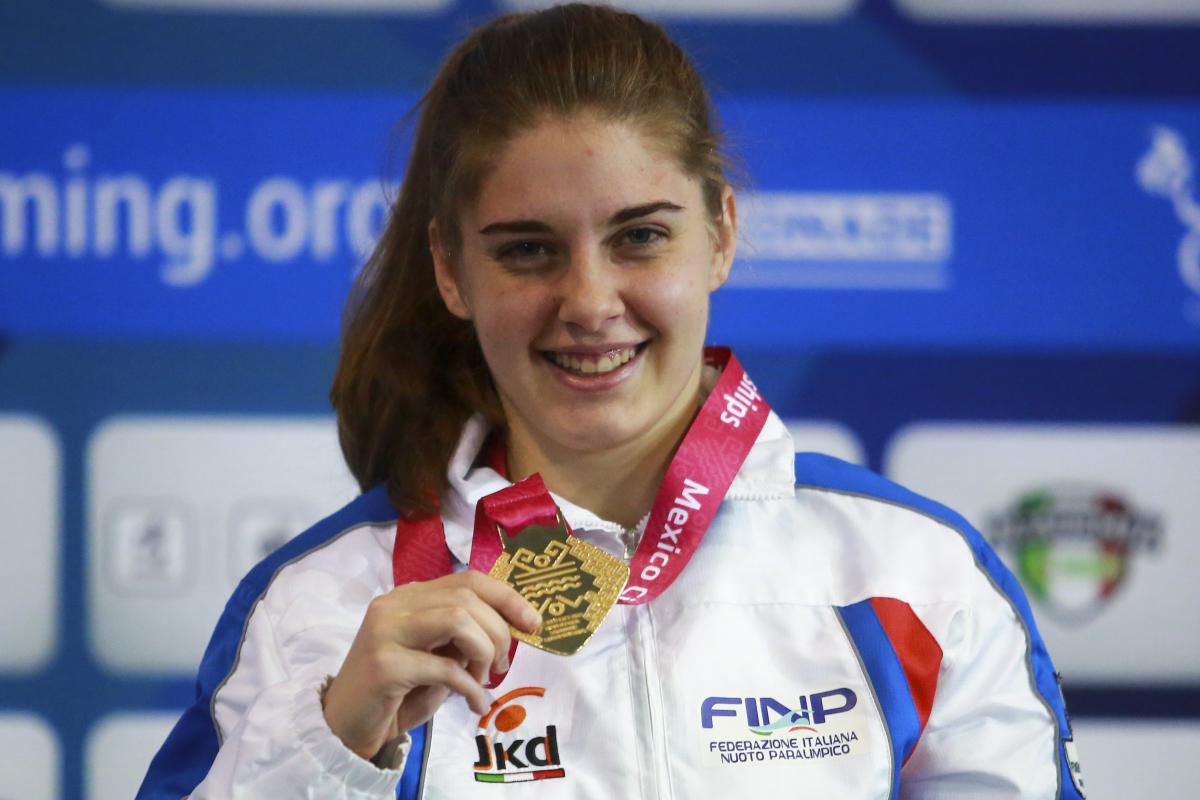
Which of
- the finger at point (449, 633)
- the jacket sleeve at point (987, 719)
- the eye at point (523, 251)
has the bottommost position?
the jacket sleeve at point (987, 719)

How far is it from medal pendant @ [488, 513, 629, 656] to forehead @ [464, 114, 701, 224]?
11.5 inches

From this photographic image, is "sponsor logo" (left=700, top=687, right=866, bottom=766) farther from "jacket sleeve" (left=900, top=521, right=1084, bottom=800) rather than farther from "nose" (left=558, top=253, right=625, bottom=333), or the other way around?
"nose" (left=558, top=253, right=625, bottom=333)

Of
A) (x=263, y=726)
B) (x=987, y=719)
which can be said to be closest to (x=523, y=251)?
(x=263, y=726)

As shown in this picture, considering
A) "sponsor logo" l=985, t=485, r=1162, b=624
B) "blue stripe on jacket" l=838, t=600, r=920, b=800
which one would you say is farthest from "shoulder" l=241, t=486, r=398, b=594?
"sponsor logo" l=985, t=485, r=1162, b=624

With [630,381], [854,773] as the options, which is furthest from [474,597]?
[854,773]

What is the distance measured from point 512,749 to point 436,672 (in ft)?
0.92

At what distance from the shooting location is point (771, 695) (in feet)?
4.52

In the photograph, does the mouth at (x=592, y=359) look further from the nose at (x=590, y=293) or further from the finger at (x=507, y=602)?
the finger at (x=507, y=602)

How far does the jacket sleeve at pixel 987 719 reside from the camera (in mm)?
1375

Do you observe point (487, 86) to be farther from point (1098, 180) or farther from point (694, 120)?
point (1098, 180)

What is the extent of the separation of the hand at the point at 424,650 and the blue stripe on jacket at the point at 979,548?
0.48 meters

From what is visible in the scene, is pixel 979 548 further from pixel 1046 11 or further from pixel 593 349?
pixel 1046 11

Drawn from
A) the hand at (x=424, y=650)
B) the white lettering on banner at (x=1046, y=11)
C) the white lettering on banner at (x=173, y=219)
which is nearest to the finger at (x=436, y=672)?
the hand at (x=424, y=650)

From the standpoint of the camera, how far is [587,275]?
1.31 m
